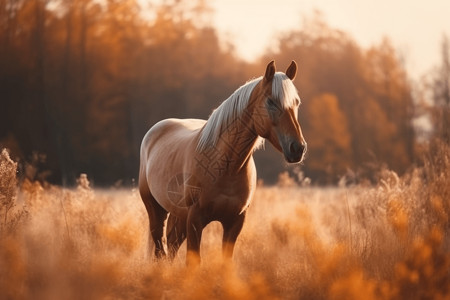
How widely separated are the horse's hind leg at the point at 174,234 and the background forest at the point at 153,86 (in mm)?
8781

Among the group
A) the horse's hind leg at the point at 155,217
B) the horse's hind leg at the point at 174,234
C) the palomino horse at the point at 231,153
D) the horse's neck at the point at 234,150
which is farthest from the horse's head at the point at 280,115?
the horse's hind leg at the point at 155,217

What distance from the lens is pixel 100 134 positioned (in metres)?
17.4

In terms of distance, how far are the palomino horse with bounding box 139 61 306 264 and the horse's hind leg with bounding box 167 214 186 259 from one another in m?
0.54

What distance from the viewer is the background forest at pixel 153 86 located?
16062 millimetres

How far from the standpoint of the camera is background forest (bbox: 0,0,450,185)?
16.1m

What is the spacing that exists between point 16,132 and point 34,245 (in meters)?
12.3

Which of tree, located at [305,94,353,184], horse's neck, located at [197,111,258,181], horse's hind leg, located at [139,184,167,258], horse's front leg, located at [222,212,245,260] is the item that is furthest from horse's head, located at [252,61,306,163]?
tree, located at [305,94,353,184]

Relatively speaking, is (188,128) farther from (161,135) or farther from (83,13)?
(83,13)

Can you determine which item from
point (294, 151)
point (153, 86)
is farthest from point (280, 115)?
point (153, 86)

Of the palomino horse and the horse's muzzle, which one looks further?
the palomino horse

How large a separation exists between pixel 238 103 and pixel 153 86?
50.3ft

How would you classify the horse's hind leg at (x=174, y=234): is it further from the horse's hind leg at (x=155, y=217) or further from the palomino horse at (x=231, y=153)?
the palomino horse at (x=231, y=153)

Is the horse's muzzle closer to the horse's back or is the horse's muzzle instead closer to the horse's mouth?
the horse's mouth

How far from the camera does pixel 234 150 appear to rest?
14.6ft
